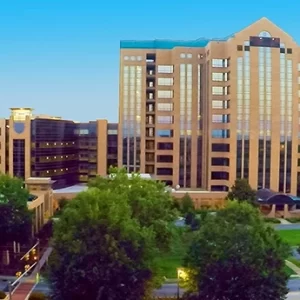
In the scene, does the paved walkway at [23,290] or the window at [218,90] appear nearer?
the paved walkway at [23,290]

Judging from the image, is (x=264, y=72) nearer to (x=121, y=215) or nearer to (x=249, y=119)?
(x=249, y=119)

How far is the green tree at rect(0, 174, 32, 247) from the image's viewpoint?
40.5m

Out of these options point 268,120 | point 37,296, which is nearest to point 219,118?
point 268,120

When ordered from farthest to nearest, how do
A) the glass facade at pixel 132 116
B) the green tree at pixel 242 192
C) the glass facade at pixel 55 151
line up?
the glass facade at pixel 132 116 < the glass facade at pixel 55 151 < the green tree at pixel 242 192

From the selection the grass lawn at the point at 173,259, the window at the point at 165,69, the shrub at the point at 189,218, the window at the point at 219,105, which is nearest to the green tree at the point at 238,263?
the grass lawn at the point at 173,259

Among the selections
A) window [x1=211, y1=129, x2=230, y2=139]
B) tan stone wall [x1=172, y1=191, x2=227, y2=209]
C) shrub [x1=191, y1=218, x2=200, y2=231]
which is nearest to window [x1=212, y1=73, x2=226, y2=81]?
window [x1=211, y1=129, x2=230, y2=139]

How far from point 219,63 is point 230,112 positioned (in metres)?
7.48

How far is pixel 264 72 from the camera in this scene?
72.8 meters

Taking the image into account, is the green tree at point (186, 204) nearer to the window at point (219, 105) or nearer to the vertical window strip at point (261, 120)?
the vertical window strip at point (261, 120)

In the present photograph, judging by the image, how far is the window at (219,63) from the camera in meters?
73.5

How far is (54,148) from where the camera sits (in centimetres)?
7731

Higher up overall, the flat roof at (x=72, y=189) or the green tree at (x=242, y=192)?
the green tree at (x=242, y=192)

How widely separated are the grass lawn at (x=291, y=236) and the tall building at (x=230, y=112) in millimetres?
16934

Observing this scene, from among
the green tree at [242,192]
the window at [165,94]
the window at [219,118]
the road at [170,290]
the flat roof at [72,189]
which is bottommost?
the road at [170,290]
